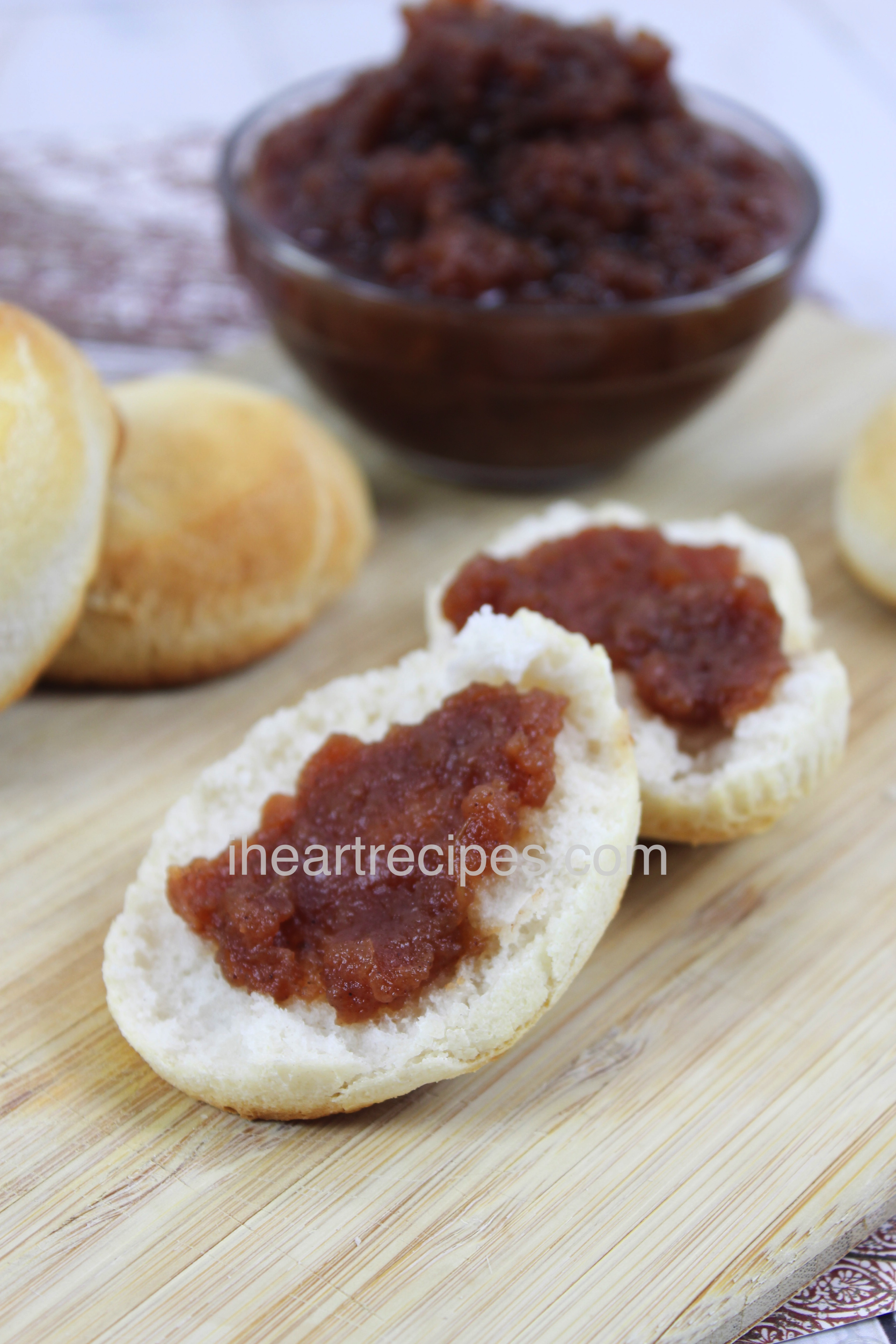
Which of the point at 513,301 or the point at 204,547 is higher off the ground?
A: the point at 513,301

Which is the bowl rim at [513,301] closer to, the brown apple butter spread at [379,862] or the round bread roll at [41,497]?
the round bread roll at [41,497]

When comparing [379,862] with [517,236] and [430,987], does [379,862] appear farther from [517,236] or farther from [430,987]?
[517,236]

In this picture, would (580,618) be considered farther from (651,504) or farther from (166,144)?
(166,144)

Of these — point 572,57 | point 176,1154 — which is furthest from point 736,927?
point 572,57

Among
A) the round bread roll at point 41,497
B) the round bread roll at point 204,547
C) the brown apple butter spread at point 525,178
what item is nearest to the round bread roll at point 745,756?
the round bread roll at point 204,547

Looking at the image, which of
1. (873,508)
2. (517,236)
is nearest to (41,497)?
(517,236)

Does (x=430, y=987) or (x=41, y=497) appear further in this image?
(x=41, y=497)
